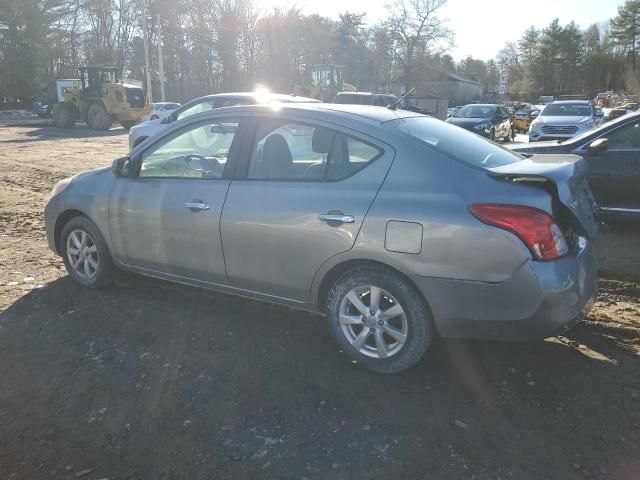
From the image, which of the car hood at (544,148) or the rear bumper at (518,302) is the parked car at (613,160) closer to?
the car hood at (544,148)

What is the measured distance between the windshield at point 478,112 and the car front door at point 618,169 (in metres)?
13.3

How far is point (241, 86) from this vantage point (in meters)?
57.1

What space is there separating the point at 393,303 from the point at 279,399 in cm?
89

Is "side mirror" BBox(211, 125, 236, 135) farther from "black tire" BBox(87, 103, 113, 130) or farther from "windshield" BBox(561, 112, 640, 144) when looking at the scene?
"black tire" BBox(87, 103, 113, 130)

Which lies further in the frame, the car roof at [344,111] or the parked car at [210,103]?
the parked car at [210,103]

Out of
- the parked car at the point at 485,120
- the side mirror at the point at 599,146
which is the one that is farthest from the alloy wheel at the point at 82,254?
the parked car at the point at 485,120

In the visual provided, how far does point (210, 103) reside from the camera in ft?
35.8

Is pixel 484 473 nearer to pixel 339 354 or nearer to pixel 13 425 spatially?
pixel 339 354

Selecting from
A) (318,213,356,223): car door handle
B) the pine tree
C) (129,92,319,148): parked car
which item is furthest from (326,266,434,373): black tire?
the pine tree

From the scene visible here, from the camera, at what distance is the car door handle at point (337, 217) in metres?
3.25

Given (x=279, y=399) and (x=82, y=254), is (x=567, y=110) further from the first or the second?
(x=279, y=399)

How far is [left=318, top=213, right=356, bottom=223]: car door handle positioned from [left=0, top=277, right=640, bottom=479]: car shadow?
0.97m

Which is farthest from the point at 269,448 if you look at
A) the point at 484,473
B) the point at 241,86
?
the point at 241,86

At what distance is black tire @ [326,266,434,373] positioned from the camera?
317 cm
